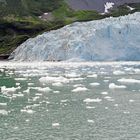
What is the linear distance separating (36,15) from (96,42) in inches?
2157

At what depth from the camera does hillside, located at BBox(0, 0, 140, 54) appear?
67188 millimetres

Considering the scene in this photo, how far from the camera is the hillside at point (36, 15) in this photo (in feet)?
220

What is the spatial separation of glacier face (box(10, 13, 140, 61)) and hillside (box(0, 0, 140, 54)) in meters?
26.5

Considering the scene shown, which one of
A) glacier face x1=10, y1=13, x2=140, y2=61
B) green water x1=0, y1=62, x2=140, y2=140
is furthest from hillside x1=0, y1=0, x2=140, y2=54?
green water x1=0, y1=62, x2=140, y2=140

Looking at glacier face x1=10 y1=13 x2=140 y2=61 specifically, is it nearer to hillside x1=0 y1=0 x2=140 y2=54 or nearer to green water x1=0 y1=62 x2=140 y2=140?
green water x1=0 y1=62 x2=140 y2=140

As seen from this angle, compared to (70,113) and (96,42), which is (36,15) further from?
(70,113)

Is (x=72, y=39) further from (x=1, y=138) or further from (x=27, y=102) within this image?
(x=1, y=138)

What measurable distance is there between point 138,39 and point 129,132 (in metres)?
23.8

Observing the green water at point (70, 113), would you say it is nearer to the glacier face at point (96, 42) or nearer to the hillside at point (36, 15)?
the glacier face at point (96, 42)

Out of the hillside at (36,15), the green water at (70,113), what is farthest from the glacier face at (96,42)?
the hillside at (36,15)

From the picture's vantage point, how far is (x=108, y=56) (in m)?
32.8

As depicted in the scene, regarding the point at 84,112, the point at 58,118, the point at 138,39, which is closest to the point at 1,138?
the point at 58,118

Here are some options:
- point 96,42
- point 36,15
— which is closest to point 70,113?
point 96,42

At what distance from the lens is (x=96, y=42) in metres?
31.1
